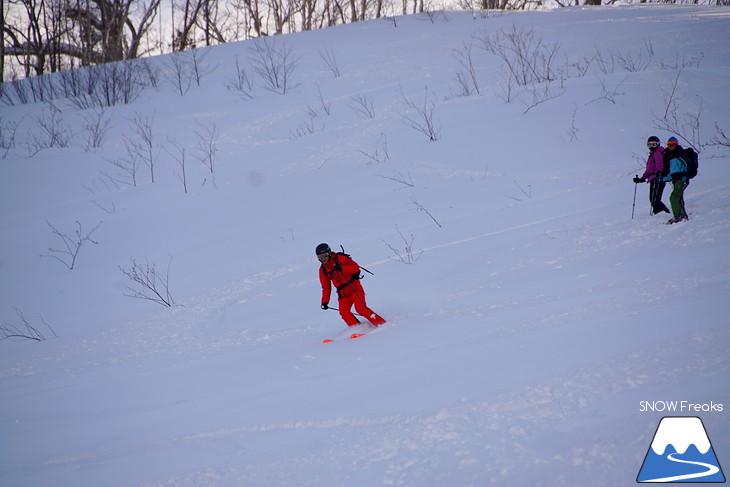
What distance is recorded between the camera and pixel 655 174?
6914 mm

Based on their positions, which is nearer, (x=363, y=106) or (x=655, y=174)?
(x=655, y=174)

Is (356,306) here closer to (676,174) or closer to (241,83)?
(676,174)

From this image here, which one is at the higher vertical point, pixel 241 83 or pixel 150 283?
pixel 241 83

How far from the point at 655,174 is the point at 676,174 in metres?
0.35

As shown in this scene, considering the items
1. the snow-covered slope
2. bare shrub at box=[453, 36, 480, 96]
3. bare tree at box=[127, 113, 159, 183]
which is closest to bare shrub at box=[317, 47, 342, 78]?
the snow-covered slope

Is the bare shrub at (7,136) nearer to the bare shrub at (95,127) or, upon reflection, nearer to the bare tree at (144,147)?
the bare shrub at (95,127)

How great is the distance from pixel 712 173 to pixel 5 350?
1245 centimetres

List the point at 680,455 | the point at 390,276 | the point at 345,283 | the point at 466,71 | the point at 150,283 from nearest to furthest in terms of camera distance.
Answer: the point at 680,455
the point at 345,283
the point at 390,276
the point at 150,283
the point at 466,71

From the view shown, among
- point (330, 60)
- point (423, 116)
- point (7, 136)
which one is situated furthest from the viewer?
point (330, 60)

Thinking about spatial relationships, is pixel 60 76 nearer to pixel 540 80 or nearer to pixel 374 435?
pixel 540 80

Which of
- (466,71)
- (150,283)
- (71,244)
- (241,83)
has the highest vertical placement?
(241,83)

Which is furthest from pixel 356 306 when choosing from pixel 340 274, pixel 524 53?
pixel 524 53

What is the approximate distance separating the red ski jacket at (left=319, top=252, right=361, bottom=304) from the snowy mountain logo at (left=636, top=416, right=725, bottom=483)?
3791mm

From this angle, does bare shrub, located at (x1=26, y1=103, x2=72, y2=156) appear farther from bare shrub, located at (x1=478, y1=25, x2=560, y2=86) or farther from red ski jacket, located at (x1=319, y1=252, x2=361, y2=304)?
bare shrub, located at (x1=478, y1=25, x2=560, y2=86)
